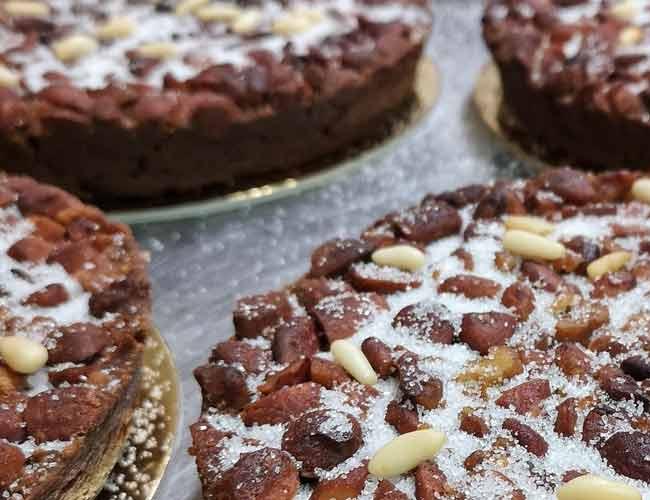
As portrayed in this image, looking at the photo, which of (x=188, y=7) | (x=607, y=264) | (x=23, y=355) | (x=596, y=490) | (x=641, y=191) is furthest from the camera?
(x=188, y=7)

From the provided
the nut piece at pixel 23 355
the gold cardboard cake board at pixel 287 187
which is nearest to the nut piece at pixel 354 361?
the nut piece at pixel 23 355

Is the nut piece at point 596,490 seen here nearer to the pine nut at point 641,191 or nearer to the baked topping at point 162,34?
the pine nut at point 641,191

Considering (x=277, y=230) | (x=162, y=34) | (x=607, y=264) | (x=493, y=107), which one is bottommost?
(x=277, y=230)

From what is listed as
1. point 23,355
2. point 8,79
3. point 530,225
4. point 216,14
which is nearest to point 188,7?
point 216,14

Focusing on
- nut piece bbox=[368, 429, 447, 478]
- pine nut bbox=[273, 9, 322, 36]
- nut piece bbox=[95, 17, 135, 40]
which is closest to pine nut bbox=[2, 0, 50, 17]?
nut piece bbox=[95, 17, 135, 40]

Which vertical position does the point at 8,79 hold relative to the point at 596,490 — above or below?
below

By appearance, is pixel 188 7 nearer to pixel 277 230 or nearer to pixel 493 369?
pixel 277 230

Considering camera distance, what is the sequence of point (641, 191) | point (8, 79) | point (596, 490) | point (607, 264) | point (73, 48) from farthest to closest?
point (73, 48)
point (8, 79)
point (641, 191)
point (607, 264)
point (596, 490)

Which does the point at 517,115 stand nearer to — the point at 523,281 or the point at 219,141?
the point at 219,141
